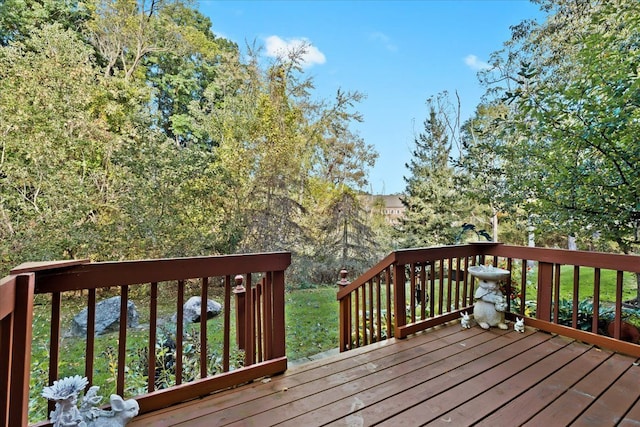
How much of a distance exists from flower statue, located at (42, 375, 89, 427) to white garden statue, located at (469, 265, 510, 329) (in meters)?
3.17

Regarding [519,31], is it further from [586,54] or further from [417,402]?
[417,402]

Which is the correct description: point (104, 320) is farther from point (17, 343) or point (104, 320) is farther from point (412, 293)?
point (412, 293)

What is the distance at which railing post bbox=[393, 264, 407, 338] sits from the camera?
2.89m

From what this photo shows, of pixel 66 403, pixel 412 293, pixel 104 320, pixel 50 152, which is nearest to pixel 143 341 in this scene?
pixel 104 320

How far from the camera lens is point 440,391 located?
79.6 inches

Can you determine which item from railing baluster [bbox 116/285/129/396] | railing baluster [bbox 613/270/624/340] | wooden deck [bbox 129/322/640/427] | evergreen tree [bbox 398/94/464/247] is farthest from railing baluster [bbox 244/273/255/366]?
evergreen tree [bbox 398/94/464/247]

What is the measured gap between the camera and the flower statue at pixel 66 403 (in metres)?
1.40

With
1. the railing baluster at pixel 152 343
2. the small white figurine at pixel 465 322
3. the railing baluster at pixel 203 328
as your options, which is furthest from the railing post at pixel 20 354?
the small white figurine at pixel 465 322

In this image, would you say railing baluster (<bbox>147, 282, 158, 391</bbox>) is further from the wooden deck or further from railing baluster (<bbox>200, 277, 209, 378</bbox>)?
railing baluster (<bbox>200, 277, 209, 378</bbox>)

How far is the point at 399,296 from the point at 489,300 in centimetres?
99

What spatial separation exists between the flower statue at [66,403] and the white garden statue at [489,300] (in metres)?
3.17

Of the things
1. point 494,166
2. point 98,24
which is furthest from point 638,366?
point 98,24

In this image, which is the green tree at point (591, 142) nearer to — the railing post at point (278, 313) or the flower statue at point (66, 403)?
the railing post at point (278, 313)

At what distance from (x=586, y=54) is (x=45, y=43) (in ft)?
31.0
